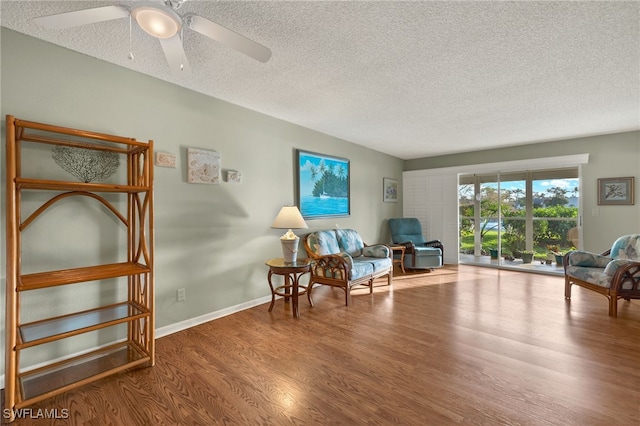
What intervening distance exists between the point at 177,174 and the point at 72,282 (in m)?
1.29

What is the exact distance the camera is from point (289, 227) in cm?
329

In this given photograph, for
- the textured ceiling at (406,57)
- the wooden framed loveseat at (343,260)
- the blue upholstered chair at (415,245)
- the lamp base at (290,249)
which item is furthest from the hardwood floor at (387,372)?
the textured ceiling at (406,57)

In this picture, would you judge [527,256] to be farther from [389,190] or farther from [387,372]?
[387,372]

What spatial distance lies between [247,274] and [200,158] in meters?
1.42

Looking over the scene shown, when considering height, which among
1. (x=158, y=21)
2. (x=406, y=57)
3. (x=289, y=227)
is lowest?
(x=289, y=227)

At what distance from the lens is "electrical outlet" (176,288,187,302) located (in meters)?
2.77

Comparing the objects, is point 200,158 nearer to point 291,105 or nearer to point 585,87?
point 291,105

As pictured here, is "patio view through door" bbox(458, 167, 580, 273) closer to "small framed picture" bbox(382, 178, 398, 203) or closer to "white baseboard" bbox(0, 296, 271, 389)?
"small framed picture" bbox(382, 178, 398, 203)

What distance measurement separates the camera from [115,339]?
2.39m

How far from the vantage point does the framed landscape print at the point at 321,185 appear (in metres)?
4.05

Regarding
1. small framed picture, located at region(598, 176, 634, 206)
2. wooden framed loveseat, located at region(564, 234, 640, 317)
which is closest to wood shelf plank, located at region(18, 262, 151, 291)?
wooden framed loveseat, located at region(564, 234, 640, 317)

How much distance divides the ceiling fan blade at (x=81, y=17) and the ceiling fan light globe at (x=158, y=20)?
11 cm

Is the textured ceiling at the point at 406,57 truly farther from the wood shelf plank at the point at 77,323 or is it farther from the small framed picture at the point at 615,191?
the wood shelf plank at the point at 77,323

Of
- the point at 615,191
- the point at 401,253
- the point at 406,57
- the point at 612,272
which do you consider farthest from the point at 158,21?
the point at 615,191
